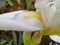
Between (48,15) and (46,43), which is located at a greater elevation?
(48,15)

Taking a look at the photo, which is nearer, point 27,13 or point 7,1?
point 27,13

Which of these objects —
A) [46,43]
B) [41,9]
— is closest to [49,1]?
[41,9]

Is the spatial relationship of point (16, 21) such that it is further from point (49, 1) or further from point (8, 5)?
point (8, 5)

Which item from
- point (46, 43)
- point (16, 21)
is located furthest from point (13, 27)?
point (46, 43)

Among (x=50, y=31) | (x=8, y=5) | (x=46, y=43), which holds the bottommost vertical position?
(x=46, y=43)

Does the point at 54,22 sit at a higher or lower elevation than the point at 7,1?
higher

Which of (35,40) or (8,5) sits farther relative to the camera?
(8,5)

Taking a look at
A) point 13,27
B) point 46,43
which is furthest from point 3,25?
point 46,43

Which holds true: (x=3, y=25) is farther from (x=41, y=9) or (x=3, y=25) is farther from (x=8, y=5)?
(x=8, y=5)
